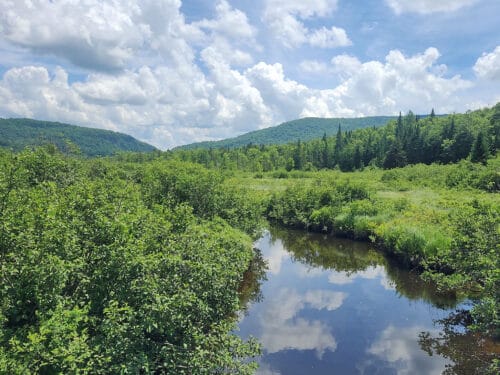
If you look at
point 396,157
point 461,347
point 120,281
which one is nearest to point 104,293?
point 120,281

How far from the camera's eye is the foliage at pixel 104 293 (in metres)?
9.36

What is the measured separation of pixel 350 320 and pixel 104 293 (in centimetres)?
1648

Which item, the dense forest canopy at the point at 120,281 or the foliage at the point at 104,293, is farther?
the dense forest canopy at the point at 120,281

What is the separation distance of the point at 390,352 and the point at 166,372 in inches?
501

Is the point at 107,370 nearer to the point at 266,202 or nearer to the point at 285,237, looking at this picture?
the point at 285,237

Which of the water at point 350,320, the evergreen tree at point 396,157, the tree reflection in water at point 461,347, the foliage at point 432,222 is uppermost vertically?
the evergreen tree at point 396,157

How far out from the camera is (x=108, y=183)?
21422 mm

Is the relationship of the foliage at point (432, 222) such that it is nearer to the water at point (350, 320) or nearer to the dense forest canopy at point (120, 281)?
the dense forest canopy at point (120, 281)

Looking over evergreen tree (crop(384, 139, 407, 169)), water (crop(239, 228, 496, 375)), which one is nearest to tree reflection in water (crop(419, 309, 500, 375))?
water (crop(239, 228, 496, 375))

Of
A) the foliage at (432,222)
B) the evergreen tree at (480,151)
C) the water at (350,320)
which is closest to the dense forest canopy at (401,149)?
the evergreen tree at (480,151)

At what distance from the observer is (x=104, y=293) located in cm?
1181

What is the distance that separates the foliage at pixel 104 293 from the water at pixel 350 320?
668cm

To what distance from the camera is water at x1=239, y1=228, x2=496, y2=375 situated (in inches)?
702

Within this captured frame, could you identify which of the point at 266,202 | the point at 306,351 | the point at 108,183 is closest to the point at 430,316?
the point at 306,351
